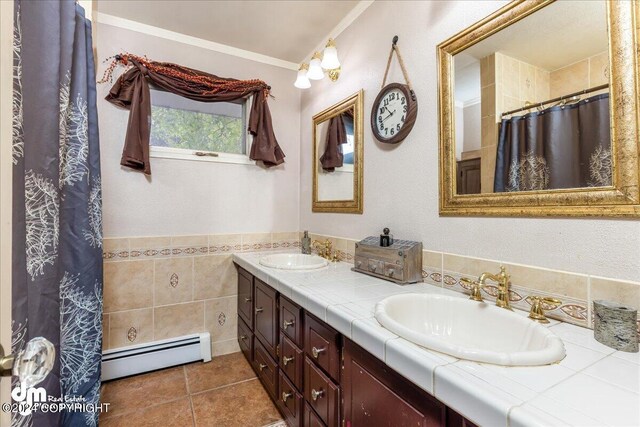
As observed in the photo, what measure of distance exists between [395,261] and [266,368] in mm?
1048

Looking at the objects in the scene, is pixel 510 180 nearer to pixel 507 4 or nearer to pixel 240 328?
pixel 507 4

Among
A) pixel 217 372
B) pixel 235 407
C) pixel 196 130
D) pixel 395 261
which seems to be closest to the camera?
pixel 395 261

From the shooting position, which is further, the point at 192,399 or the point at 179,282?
the point at 179,282

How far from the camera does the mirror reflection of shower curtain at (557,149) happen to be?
84 centimetres

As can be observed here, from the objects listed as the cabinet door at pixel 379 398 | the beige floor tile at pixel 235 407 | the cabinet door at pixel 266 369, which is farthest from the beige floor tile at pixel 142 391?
the cabinet door at pixel 379 398

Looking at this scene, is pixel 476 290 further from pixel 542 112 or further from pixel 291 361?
pixel 291 361

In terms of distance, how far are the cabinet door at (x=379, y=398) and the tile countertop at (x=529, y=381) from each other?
0.18 ft

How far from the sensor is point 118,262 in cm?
194

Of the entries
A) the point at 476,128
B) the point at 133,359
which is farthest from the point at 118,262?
the point at 476,128

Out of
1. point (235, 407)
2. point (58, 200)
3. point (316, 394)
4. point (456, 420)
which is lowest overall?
point (235, 407)

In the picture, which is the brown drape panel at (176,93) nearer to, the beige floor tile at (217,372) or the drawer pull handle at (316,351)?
the beige floor tile at (217,372)

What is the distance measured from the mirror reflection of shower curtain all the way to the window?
1.86m

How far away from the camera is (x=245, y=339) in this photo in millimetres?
Result: 2125

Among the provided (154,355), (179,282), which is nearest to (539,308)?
(179,282)
